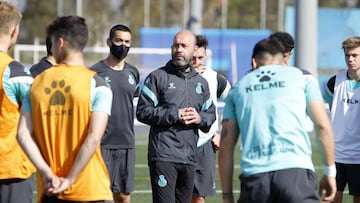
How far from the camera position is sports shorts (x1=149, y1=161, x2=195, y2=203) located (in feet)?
31.7

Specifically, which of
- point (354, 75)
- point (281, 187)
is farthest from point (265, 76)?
point (354, 75)

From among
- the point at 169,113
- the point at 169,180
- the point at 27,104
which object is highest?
the point at 27,104

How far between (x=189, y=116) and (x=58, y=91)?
310cm

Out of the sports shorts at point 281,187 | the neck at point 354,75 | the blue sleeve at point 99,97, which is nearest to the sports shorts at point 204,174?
the neck at point 354,75

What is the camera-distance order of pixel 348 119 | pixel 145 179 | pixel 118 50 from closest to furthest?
pixel 348 119 → pixel 118 50 → pixel 145 179

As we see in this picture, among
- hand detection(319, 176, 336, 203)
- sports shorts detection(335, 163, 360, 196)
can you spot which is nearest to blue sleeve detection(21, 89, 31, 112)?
hand detection(319, 176, 336, 203)

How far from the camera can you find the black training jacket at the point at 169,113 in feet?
31.6

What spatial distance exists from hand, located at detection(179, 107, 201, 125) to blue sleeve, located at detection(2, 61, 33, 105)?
2.40m

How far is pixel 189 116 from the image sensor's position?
9617 millimetres

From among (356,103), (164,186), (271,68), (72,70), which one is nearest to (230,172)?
(271,68)

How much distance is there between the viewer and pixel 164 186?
9641 millimetres

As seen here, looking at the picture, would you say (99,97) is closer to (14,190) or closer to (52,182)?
(52,182)

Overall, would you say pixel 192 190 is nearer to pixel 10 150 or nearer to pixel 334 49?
pixel 10 150

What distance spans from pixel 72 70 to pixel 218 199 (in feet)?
22.3
